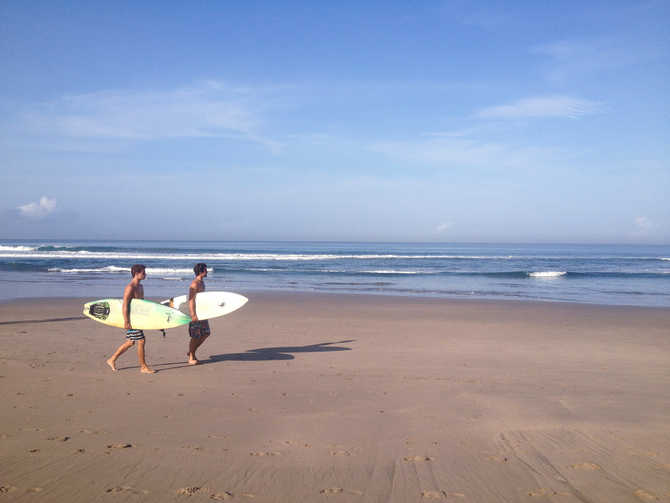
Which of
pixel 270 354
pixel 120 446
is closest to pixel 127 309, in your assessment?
pixel 270 354

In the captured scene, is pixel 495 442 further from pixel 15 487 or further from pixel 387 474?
pixel 15 487

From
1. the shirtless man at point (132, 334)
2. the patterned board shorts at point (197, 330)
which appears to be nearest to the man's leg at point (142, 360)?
the shirtless man at point (132, 334)

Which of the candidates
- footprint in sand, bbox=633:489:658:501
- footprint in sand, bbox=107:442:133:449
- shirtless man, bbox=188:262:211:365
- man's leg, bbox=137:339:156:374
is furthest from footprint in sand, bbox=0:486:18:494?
footprint in sand, bbox=633:489:658:501

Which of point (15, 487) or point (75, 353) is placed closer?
point (15, 487)

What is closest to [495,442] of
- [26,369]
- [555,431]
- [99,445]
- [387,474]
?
[555,431]

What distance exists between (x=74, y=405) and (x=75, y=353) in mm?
2977

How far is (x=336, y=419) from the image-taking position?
506 centimetres

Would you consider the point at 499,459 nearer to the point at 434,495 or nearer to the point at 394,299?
the point at 434,495

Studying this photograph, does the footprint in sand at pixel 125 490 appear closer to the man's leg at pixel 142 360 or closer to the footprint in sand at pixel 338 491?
the footprint in sand at pixel 338 491

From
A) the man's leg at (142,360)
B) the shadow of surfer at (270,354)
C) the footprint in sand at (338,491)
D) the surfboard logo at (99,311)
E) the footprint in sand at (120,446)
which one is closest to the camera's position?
the footprint in sand at (338,491)

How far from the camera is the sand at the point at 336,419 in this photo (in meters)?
3.65

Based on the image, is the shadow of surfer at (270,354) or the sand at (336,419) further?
the shadow of surfer at (270,354)

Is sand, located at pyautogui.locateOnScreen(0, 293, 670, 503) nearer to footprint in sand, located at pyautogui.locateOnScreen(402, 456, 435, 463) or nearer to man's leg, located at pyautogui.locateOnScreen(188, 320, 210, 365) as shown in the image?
footprint in sand, located at pyautogui.locateOnScreen(402, 456, 435, 463)

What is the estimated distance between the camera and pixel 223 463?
13.0ft
